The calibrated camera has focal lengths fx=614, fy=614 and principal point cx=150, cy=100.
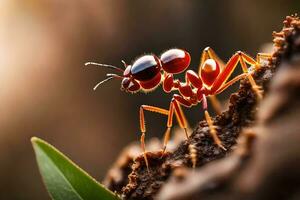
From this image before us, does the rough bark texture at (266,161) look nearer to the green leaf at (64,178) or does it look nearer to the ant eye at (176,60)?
the green leaf at (64,178)

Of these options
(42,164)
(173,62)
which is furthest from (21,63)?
(42,164)

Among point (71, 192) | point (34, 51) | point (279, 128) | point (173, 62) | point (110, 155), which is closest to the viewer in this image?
point (279, 128)

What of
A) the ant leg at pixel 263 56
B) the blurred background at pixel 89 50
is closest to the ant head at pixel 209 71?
the ant leg at pixel 263 56

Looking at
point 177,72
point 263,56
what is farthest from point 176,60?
point 263,56

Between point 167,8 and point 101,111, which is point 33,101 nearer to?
point 101,111

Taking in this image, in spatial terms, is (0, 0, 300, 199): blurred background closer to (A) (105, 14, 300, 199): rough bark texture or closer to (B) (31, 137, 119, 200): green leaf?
(B) (31, 137, 119, 200): green leaf

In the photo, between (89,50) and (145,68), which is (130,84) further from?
(89,50)

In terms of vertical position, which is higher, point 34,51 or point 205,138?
point 34,51
